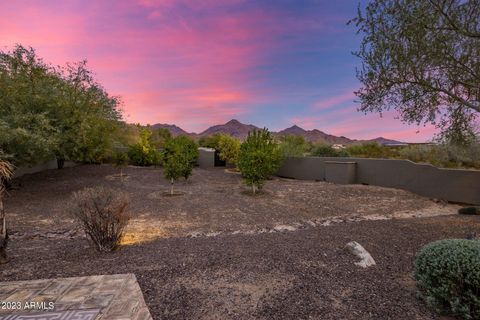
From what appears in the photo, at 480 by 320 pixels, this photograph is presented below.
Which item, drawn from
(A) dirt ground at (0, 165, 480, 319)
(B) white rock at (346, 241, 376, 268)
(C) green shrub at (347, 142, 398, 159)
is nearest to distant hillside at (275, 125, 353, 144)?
(C) green shrub at (347, 142, 398, 159)

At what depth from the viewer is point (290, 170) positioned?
21.3 metres

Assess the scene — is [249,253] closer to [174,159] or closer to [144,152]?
[174,159]

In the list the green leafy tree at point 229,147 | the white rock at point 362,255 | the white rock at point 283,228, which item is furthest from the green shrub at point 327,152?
the white rock at point 362,255

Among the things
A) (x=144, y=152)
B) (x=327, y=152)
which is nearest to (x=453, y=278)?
(x=327, y=152)

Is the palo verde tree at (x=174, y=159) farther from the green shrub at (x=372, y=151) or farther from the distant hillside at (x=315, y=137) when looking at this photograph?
the green shrub at (x=372, y=151)

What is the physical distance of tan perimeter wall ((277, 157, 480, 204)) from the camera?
39.4 feet

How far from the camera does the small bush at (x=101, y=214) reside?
17.3ft

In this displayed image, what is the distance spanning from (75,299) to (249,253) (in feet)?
9.25

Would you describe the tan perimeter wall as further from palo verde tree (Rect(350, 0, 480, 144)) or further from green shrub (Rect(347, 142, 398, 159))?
green shrub (Rect(347, 142, 398, 159))

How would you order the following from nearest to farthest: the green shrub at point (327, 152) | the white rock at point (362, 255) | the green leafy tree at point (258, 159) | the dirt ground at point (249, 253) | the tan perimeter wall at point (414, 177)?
the dirt ground at point (249, 253) → the white rock at point (362, 255) → the tan perimeter wall at point (414, 177) → the green leafy tree at point (258, 159) → the green shrub at point (327, 152)

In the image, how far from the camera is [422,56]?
23.7 feet

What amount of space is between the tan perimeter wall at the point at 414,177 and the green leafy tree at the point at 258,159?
6.45 meters

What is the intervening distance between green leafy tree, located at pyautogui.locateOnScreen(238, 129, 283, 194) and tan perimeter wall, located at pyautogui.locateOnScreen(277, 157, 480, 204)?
254 inches

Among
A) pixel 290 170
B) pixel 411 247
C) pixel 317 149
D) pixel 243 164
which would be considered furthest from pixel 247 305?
pixel 317 149
